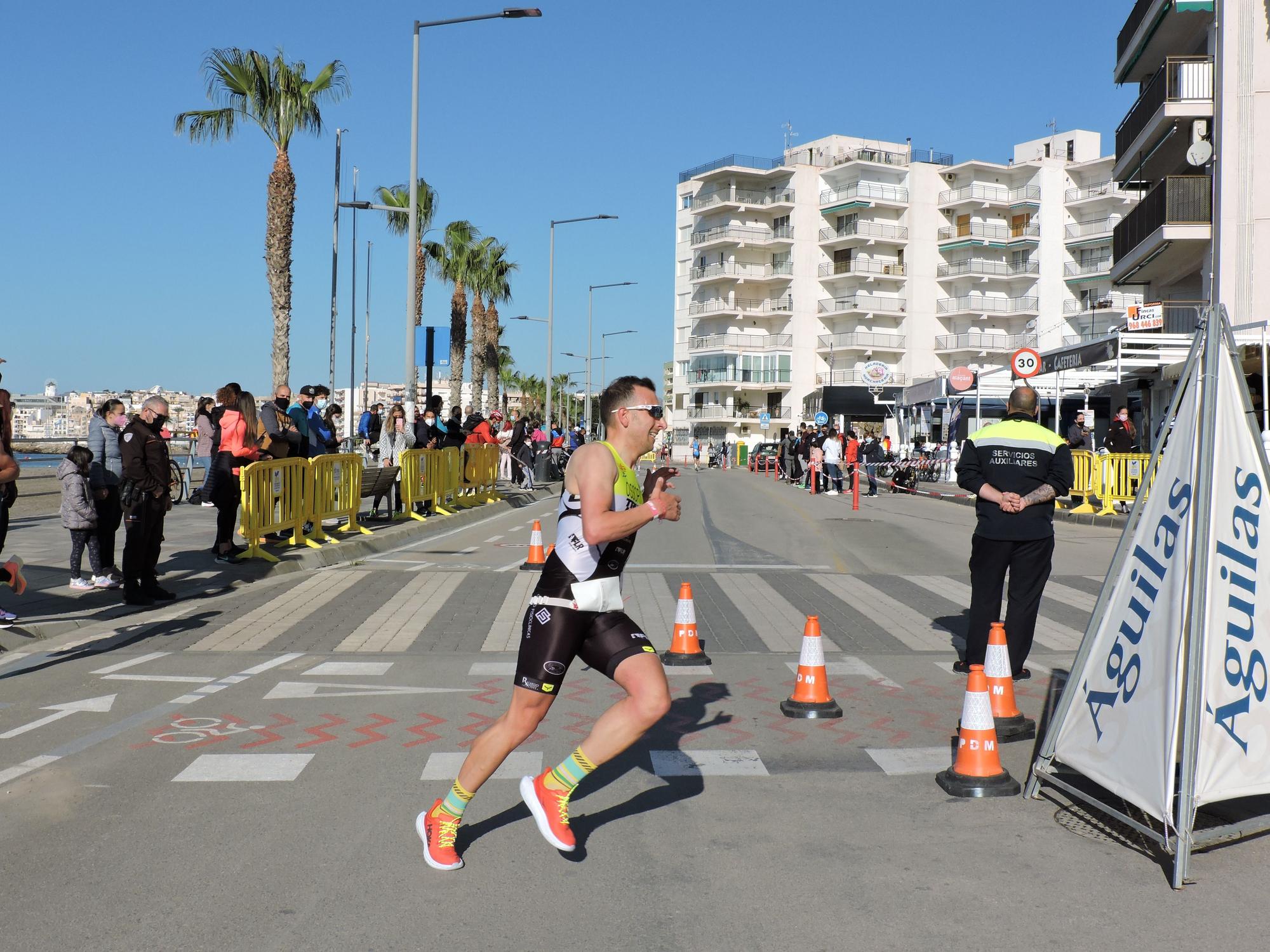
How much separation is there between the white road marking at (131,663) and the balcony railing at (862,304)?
274 feet

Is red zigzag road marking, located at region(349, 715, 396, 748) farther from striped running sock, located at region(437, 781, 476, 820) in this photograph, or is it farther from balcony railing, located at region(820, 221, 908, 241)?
balcony railing, located at region(820, 221, 908, 241)

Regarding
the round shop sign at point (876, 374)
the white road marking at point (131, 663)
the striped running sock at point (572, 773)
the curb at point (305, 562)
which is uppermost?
the round shop sign at point (876, 374)

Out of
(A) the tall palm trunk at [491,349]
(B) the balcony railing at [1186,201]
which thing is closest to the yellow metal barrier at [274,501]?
(B) the balcony railing at [1186,201]

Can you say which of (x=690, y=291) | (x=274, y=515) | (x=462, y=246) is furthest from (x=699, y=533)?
(x=690, y=291)

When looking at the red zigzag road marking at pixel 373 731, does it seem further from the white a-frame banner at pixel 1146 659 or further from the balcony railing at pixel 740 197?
the balcony railing at pixel 740 197

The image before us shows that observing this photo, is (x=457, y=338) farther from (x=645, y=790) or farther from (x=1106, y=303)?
(x=645, y=790)

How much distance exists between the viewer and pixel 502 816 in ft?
16.7

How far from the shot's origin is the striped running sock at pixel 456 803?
4.40 m

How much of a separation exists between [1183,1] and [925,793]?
3279cm

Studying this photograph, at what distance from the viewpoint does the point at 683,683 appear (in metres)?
7.89

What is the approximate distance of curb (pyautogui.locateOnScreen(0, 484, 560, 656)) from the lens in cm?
930

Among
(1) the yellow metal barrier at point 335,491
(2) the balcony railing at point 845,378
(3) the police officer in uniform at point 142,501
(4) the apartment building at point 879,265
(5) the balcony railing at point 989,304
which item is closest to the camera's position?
(3) the police officer in uniform at point 142,501

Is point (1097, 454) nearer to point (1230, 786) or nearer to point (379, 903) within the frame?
point (1230, 786)

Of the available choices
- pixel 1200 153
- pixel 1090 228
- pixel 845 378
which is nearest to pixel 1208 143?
pixel 1200 153
